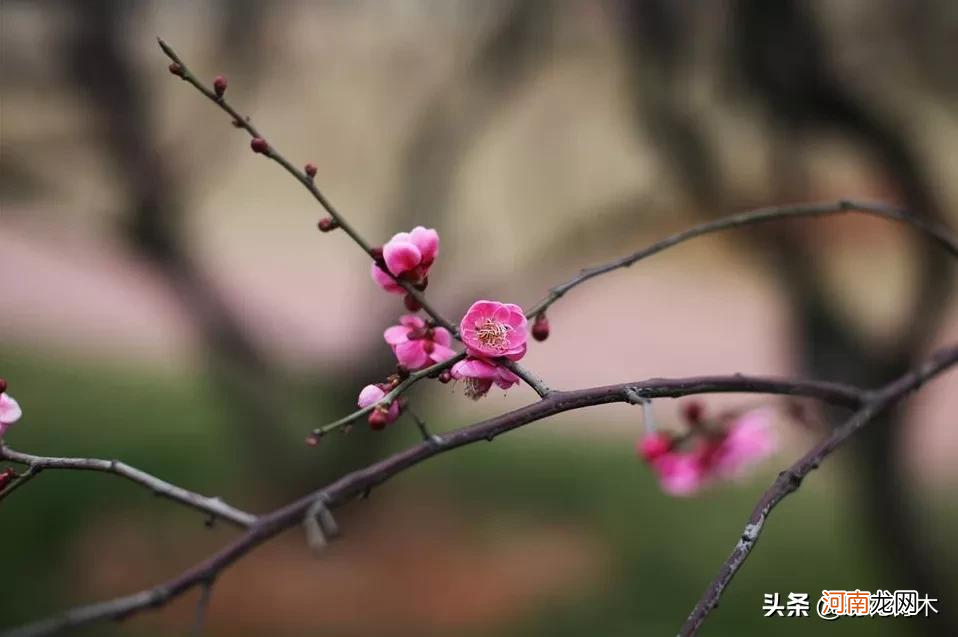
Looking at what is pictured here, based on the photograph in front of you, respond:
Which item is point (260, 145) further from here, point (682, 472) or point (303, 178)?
point (682, 472)

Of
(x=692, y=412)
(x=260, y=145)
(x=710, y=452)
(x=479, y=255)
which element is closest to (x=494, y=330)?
(x=260, y=145)

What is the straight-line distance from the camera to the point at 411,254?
37 cm

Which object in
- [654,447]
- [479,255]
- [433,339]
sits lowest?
[433,339]

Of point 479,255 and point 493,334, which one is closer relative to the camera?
point 493,334

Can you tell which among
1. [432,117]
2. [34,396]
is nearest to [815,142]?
[432,117]

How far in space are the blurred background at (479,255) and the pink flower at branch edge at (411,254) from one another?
826mm

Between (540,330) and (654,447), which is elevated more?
(654,447)

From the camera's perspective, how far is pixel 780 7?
4.06 feet

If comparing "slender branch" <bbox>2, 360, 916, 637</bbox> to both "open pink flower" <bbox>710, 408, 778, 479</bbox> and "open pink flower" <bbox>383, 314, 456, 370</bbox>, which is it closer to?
"open pink flower" <bbox>383, 314, 456, 370</bbox>

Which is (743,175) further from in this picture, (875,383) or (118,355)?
(118,355)

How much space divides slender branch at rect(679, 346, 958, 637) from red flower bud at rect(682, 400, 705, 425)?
0.14 meters

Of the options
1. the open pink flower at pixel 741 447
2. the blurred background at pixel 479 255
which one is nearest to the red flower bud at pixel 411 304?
the open pink flower at pixel 741 447

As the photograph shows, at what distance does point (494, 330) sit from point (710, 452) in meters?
0.41

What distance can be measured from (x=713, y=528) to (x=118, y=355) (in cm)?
190
